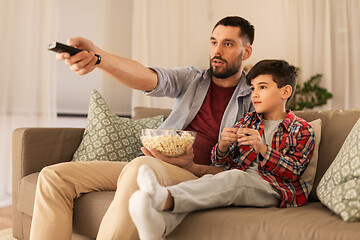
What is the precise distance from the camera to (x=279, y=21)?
4.58 m

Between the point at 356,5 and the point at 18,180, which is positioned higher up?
the point at 356,5

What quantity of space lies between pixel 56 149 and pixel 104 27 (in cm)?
210

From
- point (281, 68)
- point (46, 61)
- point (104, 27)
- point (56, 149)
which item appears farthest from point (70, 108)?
point (281, 68)

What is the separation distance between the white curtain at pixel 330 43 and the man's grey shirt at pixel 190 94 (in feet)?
8.12

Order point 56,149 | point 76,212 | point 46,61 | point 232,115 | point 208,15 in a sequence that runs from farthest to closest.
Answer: point 208,15 < point 46,61 < point 56,149 < point 232,115 < point 76,212

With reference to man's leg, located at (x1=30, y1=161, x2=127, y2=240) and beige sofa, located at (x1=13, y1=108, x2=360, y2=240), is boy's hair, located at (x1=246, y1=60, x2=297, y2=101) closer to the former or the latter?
beige sofa, located at (x1=13, y1=108, x2=360, y2=240)

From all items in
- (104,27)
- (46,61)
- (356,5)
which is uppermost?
(356,5)

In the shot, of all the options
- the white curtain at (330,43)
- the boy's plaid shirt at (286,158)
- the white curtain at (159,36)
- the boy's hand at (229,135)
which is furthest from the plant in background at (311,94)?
the boy's hand at (229,135)

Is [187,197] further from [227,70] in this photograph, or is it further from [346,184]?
[227,70]

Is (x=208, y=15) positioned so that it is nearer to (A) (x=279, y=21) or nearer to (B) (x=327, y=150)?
(A) (x=279, y=21)

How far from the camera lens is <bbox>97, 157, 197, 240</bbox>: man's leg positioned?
119cm

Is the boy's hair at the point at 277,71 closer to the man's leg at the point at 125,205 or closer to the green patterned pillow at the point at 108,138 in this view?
the man's leg at the point at 125,205

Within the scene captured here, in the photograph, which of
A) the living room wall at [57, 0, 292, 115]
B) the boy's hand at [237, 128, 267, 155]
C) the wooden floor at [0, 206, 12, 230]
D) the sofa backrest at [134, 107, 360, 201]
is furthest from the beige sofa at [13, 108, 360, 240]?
the living room wall at [57, 0, 292, 115]

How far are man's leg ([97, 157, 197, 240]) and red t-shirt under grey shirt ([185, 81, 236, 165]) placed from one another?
417 millimetres
